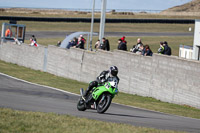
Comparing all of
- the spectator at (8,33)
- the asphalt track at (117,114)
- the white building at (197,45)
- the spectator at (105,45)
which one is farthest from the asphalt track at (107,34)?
the asphalt track at (117,114)

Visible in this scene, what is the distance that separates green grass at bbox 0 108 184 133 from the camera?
8477 millimetres

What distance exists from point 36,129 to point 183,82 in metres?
11.4

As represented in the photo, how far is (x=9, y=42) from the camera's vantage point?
36406 mm

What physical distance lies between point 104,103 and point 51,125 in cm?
337

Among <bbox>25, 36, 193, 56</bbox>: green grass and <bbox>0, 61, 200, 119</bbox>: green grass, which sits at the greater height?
<bbox>25, 36, 193, 56</bbox>: green grass

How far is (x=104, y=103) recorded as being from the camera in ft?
39.9

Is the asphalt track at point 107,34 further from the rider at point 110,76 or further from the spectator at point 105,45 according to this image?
the rider at point 110,76

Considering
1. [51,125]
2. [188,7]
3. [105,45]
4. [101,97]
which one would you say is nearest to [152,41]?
[105,45]

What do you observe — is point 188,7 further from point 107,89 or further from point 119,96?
point 107,89

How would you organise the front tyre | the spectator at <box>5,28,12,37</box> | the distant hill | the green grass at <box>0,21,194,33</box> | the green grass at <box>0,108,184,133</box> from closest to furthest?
the green grass at <box>0,108,184,133</box>, the front tyre, the spectator at <box>5,28,12,37</box>, the green grass at <box>0,21,194,33</box>, the distant hill

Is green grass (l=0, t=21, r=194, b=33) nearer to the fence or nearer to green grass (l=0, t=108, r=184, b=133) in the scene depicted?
the fence

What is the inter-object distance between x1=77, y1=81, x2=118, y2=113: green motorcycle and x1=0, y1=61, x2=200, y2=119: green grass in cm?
446

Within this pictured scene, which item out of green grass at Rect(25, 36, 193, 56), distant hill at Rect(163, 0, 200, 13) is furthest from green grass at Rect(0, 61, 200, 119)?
distant hill at Rect(163, 0, 200, 13)

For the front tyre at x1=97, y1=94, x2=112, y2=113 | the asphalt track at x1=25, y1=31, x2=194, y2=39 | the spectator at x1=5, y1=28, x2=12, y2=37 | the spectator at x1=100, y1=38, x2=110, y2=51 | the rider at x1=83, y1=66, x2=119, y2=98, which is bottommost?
the front tyre at x1=97, y1=94, x2=112, y2=113
